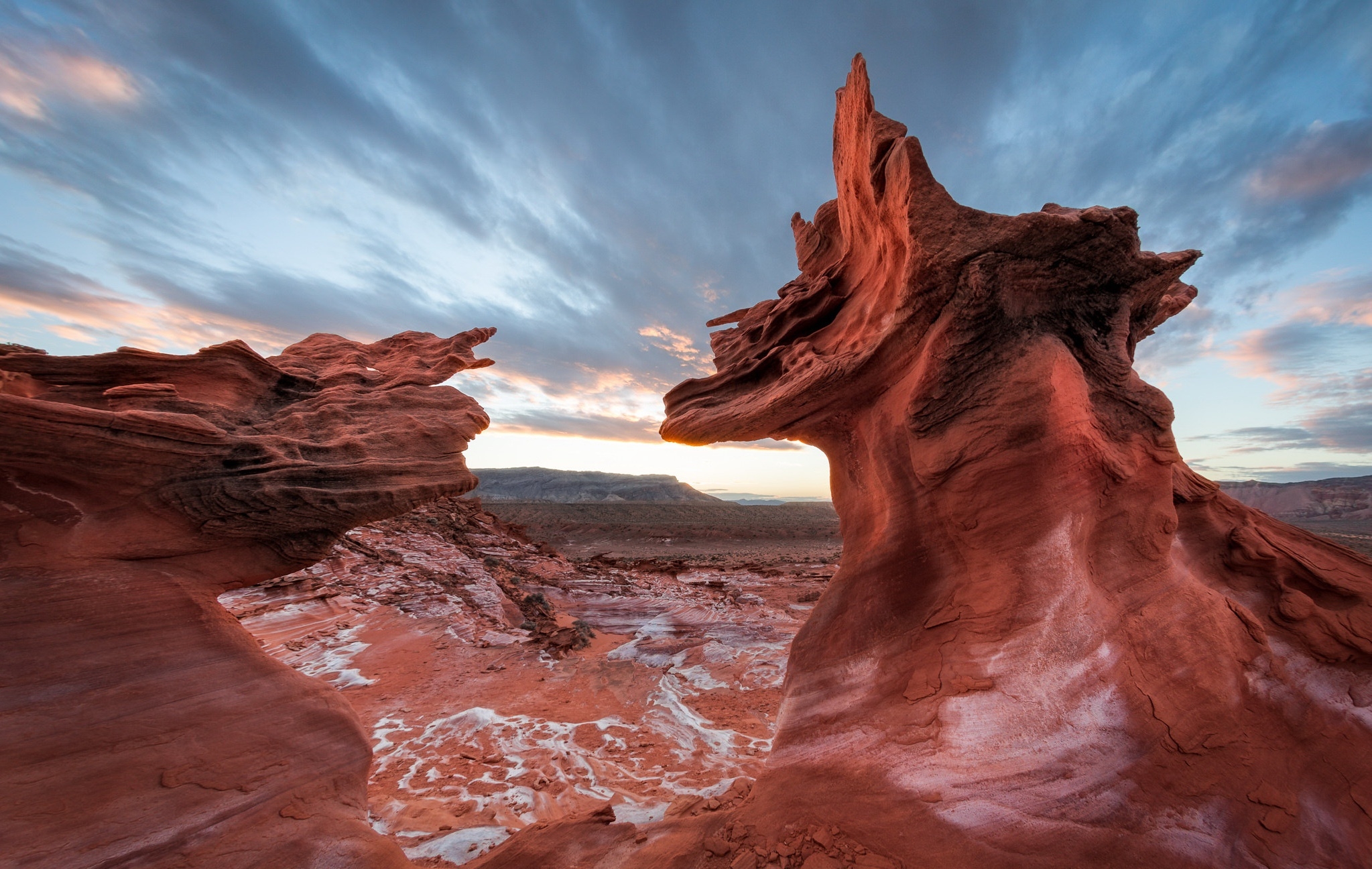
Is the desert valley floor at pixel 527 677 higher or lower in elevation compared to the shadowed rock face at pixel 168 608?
lower

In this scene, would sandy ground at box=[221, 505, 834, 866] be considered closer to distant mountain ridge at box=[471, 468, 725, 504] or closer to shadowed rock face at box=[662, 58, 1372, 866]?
shadowed rock face at box=[662, 58, 1372, 866]

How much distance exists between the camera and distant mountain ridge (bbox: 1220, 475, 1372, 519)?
48188 millimetres

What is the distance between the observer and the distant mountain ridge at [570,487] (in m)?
98.9

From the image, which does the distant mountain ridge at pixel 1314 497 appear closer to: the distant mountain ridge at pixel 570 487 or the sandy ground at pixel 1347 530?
the sandy ground at pixel 1347 530

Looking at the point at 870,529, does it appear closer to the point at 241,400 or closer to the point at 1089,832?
the point at 1089,832

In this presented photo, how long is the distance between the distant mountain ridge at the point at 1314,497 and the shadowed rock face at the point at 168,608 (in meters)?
73.1

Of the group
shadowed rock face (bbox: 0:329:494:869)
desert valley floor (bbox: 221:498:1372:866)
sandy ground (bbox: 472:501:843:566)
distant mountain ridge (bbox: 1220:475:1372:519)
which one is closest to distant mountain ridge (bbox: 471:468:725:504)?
sandy ground (bbox: 472:501:843:566)

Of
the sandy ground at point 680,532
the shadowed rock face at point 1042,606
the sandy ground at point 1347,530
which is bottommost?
the sandy ground at point 680,532

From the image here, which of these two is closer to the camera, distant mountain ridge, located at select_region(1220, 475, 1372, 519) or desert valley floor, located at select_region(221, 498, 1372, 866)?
desert valley floor, located at select_region(221, 498, 1372, 866)

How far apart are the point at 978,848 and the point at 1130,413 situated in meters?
3.44

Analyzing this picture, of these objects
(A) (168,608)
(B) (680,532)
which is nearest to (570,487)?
(B) (680,532)

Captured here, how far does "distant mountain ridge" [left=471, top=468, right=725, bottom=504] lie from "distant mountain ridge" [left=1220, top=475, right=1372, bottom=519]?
73068 mm

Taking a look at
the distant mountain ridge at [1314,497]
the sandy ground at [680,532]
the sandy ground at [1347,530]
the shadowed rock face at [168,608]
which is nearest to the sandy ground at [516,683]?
the shadowed rock face at [168,608]

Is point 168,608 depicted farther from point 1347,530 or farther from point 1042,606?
point 1347,530
